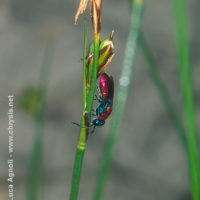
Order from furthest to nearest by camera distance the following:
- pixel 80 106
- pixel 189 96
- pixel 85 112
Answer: pixel 80 106 → pixel 189 96 → pixel 85 112

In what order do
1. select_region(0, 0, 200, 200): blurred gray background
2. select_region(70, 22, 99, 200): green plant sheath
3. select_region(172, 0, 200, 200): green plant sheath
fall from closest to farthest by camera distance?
1. select_region(70, 22, 99, 200): green plant sheath
2. select_region(172, 0, 200, 200): green plant sheath
3. select_region(0, 0, 200, 200): blurred gray background

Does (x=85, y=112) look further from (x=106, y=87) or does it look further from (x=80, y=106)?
(x=80, y=106)

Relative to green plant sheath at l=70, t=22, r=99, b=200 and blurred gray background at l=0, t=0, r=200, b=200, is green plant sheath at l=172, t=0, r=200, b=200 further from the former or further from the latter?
blurred gray background at l=0, t=0, r=200, b=200

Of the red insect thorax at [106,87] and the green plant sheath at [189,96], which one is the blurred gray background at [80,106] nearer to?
the green plant sheath at [189,96]

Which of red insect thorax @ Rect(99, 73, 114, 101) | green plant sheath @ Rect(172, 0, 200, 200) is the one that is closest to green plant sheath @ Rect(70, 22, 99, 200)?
red insect thorax @ Rect(99, 73, 114, 101)

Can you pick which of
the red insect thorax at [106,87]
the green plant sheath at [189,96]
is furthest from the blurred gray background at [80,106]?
the red insect thorax at [106,87]

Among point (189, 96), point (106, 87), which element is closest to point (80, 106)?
point (189, 96)

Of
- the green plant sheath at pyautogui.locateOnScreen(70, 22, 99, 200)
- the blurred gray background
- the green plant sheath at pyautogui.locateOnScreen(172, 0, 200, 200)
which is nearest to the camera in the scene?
the green plant sheath at pyautogui.locateOnScreen(70, 22, 99, 200)

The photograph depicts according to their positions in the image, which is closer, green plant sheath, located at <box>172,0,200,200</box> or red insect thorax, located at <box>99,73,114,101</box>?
red insect thorax, located at <box>99,73,114,101</box>
